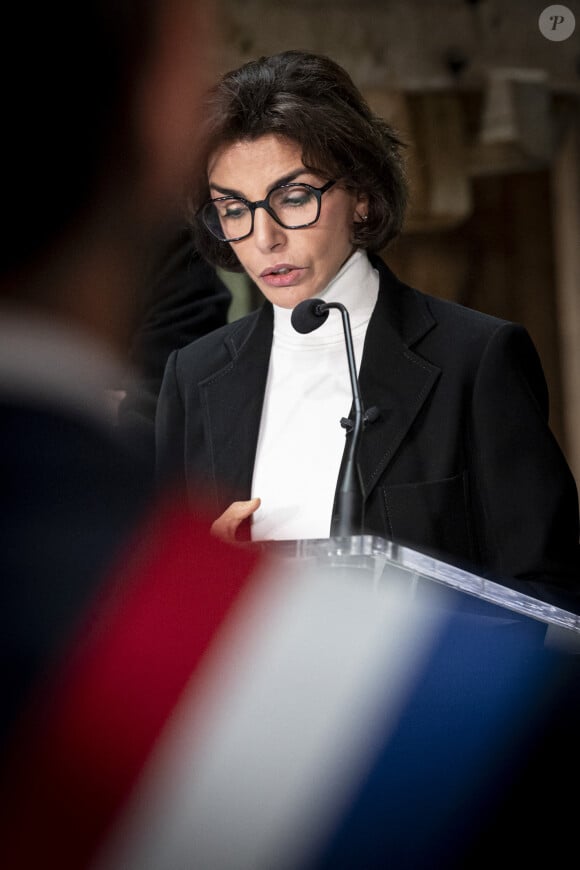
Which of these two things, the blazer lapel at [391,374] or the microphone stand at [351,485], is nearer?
the microphone stand at [351,485]

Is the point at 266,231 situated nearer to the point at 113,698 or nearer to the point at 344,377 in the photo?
the point at 344,377

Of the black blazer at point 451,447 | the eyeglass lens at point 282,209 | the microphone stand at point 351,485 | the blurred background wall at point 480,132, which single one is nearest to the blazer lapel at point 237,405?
the black blazer at point 451,447

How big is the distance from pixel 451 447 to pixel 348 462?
212mm

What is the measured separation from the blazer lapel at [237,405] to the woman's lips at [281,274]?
0.27ft

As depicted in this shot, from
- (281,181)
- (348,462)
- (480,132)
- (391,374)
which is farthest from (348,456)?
(480,132)

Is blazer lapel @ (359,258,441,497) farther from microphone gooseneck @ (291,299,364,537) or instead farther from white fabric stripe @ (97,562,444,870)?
white fabric stripe @ (97,562,444,870)

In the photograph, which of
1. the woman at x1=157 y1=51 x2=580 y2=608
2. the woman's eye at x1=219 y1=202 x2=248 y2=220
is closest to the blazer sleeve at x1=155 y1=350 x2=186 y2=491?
the woman at x1=157 y1=51 x2=580 y2=608

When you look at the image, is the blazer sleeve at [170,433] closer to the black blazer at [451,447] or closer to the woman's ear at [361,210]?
the black blazer at [451,447]

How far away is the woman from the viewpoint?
125 centimetres

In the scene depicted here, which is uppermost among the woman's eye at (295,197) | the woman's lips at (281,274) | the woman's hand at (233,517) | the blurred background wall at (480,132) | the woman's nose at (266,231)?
the blurred background wall at (480,132)

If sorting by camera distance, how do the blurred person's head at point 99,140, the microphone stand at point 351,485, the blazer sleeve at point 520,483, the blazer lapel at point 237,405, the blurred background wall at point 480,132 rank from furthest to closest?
1. the blurred background wall at point 480,132
2. the blazer lapel at point 237,405
3. the blazer sleeve at point 520,483
4. the microphone stand at point 351,485
5. the blurred person's head at point 99,140

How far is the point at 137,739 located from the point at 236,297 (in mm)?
1156

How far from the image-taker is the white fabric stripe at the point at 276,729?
0.68 metres

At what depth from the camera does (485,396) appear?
4.14ft
